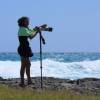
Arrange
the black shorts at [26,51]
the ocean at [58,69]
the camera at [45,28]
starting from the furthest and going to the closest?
the ocean at [58,69] → the black shorts at [26,51] → the camera at [45,28]

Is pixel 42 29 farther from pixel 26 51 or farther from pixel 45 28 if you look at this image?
pixel 26 51

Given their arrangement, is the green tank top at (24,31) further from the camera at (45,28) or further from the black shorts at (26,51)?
the black shorts at (26,51)

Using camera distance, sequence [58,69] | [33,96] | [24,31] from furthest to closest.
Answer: [58,69]
[24,31]
[33,96]

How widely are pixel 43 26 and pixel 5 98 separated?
11.2 ft

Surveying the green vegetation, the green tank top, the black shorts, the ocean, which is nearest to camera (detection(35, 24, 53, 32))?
the green tank top

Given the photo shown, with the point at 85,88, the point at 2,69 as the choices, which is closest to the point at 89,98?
the point at 85,88

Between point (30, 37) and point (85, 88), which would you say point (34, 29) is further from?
point (85, 88)

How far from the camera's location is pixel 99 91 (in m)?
16.4

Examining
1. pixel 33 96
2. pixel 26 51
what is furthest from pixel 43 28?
pixel 33 96

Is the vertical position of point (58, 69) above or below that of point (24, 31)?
below

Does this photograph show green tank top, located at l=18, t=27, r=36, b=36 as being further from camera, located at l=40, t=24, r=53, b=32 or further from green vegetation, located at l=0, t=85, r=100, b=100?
green vegetation, located at l=0, t=85, r=100, b=100

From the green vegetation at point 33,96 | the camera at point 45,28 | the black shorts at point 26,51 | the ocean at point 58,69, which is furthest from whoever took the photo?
the ocean at point 58,69

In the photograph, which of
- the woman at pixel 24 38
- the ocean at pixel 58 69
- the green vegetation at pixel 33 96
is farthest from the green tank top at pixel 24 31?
the ocean at pixel 58 69

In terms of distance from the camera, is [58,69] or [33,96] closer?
[33,96]
